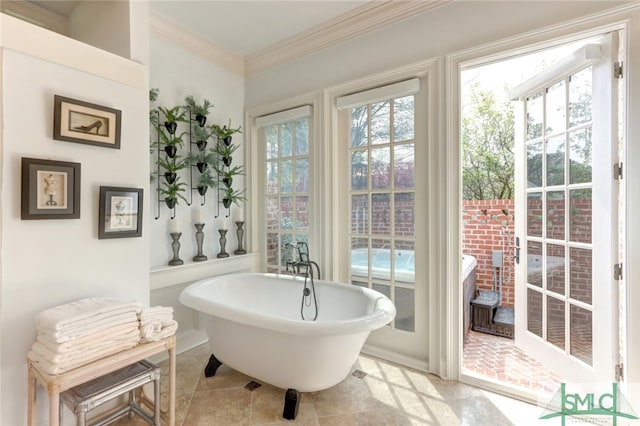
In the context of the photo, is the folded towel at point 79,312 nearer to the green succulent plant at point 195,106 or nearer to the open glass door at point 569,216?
the green succulent plant at point 195,106

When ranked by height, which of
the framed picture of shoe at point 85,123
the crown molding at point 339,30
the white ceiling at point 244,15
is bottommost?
the framed picture of shoe at point 85,123

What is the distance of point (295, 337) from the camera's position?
5.27 ft

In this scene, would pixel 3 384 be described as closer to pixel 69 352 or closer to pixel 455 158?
pixel 69 352

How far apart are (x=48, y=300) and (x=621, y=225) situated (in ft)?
9.79

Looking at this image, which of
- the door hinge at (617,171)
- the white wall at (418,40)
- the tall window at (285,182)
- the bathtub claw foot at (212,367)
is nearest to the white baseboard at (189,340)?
the bathtub claw foot at (212,367)

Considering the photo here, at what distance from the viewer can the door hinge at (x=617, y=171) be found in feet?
5.33

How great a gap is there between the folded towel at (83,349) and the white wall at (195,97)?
3.81ft

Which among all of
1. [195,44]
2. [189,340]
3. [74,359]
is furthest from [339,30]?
[189,340]

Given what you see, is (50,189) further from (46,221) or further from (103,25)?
(103,25)

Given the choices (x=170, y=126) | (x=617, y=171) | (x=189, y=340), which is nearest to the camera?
(x=617, y=171)

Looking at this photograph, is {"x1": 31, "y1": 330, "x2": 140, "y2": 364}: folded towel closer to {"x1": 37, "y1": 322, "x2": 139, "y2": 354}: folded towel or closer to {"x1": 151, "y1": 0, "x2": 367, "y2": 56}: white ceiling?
{"x1": 37, "y1": 322, "x2": 139, "y2": 354}: folded towel

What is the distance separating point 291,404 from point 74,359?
1.08 meters

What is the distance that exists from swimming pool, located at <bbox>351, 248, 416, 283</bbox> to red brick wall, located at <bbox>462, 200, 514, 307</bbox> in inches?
65.9

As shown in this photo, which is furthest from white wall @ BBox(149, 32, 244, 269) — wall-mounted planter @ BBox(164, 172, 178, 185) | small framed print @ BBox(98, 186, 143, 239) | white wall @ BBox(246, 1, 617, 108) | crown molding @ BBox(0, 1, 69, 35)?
small framed print @ BBox(98, 186, 143, 239)
